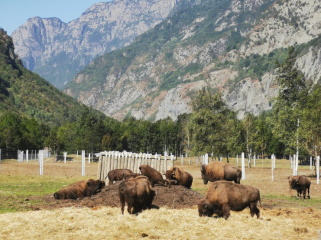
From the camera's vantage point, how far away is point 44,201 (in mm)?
19875

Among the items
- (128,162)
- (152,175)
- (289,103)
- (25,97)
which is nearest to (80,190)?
(152,175)

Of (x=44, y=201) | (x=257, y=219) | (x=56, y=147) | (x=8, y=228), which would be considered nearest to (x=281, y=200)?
(x=257, y=219)

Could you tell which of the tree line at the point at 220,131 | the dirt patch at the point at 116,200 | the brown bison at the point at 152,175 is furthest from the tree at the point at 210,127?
the dirt patch at the point at 116,200

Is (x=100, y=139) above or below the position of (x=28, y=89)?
Result: below

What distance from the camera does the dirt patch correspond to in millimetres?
17859

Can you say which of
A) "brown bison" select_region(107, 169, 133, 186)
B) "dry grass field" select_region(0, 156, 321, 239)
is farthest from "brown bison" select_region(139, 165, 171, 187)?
"dry grass field" select_region(0, 156, 321, 239)

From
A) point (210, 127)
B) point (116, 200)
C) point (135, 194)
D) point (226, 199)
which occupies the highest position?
point (210, 127)

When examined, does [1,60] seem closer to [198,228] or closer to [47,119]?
[47,119]

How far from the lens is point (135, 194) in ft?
51.4

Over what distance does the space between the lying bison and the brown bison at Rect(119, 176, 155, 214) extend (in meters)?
4.98

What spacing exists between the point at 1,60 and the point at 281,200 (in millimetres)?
200520

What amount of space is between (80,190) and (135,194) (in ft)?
20.8

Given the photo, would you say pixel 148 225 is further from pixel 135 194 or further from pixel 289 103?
pixel 289 103

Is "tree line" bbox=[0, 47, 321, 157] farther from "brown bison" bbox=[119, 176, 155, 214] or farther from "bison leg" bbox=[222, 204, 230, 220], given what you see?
"brown bison" bbox=[119, 176, 155, 214]
